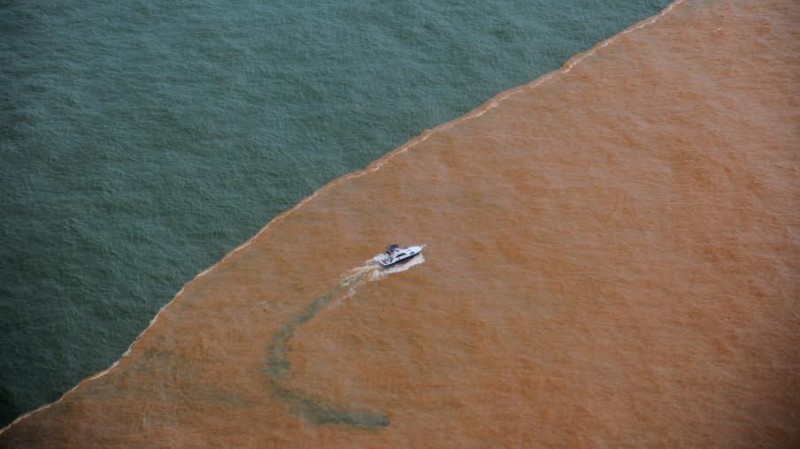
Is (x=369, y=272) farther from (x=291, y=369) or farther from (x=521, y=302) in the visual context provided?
(x=521, y=302)

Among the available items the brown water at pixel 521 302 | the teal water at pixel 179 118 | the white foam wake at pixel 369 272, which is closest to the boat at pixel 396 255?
the white foam wake at pixel 369 272

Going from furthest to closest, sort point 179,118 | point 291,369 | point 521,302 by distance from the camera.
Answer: point 179,118
point 521,302
point 291,369

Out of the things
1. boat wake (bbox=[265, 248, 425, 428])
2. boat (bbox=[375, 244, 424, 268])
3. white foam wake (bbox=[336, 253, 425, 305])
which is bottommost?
boat wake (bbox=[265, 248, 425, 428])

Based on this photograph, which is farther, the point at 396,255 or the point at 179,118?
the point at 179,118

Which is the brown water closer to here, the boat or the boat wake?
the boat wake

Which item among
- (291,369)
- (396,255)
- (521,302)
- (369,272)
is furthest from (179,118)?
(521,302)

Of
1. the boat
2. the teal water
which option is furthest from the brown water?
the teal water

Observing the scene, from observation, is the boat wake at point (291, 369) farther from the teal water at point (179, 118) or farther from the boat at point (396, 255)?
the teal water at point (179, 118)
